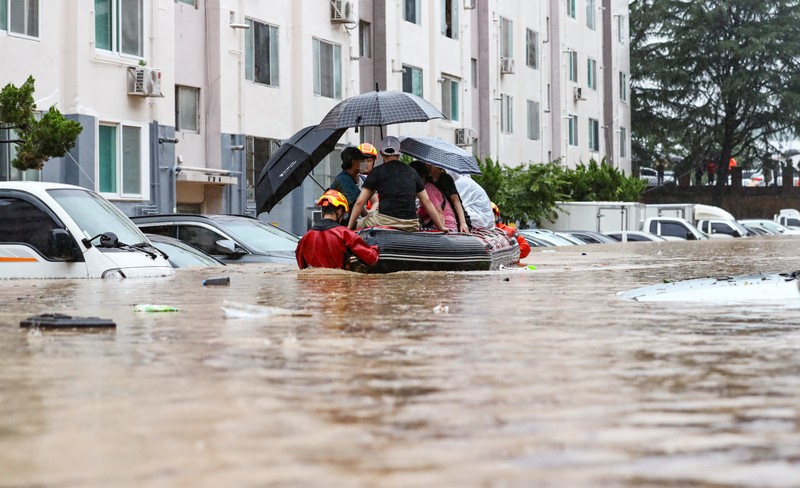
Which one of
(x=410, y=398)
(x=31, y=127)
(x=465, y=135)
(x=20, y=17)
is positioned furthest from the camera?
(x=465, y=135)

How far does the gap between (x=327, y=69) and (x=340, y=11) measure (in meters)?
1.47

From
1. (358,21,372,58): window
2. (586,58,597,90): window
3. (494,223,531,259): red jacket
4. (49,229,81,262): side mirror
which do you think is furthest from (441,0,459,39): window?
(49,229,81,262): side mirror

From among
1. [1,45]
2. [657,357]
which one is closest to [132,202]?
[1,45]

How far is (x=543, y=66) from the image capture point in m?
57.2

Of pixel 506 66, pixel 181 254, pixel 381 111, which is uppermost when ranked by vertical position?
pixel 506 66

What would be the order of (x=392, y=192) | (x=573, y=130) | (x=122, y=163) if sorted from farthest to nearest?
1. (x=573, y=130)
2. (x=122, y=163)
3. (x=392, y=192)

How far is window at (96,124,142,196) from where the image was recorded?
30.3 m

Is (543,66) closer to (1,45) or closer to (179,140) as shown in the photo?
(179,140)

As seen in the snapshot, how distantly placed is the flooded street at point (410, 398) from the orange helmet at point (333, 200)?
229 inches

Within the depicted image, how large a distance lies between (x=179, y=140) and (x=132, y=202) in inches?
110

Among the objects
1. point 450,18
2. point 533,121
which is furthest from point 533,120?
point 450,18

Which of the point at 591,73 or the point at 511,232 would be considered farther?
the point at 591,73

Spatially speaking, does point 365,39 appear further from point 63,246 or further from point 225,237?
point 63,246

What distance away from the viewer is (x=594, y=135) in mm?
64688
